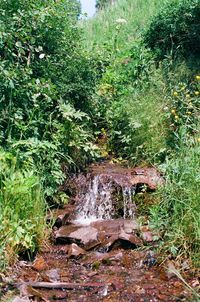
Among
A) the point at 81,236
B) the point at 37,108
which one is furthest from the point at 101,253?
the point at 37,108

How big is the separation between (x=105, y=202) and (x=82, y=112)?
1.34m

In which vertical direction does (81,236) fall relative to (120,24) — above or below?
below

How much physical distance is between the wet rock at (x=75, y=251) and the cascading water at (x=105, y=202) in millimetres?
932

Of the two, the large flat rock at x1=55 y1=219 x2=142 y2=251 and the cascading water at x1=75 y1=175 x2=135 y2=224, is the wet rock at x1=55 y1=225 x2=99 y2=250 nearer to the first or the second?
the large flat rock at x1=55 y1=219 x2=142 y2=251

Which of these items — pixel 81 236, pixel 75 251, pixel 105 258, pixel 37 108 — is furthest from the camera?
pixel 37 108

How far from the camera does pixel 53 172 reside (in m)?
5.13

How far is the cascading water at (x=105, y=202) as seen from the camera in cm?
557

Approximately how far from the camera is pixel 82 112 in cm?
611

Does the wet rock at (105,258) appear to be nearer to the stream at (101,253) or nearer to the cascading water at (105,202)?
the stream at (101,253)

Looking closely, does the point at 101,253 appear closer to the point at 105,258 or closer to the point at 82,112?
the point at 105,258

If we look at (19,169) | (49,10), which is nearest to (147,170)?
(19,169)

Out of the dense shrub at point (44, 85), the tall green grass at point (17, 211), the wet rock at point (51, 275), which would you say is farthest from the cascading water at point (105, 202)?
the wet rock at point (51, 275)

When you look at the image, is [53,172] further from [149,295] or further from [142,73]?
[142,73]

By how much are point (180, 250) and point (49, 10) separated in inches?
138
